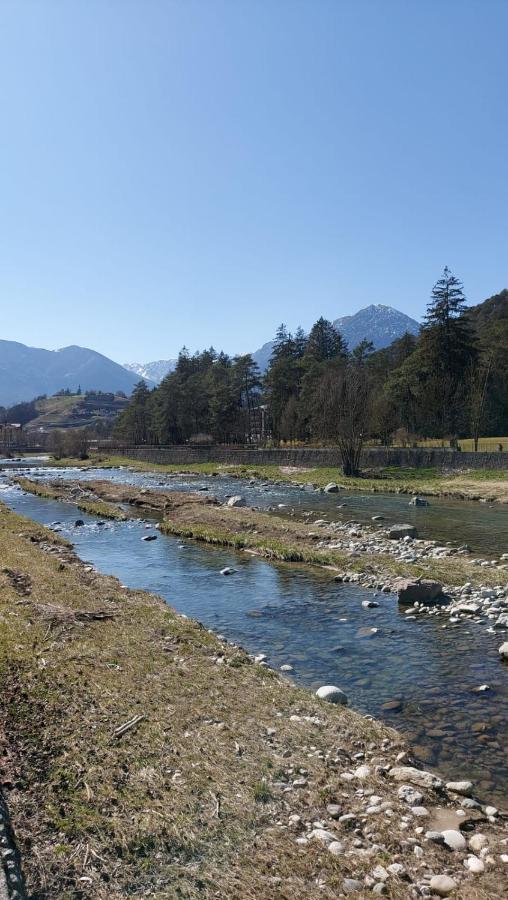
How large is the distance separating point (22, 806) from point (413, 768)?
4.58m

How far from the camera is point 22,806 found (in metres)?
5.57

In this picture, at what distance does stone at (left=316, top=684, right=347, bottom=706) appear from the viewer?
929 cm

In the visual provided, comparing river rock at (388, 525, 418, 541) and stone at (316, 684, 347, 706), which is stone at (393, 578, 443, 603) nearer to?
stone at (316, 684, 347, 706)

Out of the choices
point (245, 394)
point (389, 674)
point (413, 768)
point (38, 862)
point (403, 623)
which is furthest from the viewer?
point (245, 394)

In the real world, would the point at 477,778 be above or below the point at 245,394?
below

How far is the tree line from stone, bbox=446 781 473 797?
48.9 metres

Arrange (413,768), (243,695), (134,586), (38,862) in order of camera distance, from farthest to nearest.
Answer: (134,586), (243,695), (413,768), (38,862)

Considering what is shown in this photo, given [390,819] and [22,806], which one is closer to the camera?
[22,806]

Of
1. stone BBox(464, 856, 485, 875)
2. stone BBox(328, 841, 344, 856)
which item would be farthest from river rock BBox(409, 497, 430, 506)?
stone BBox(328, 841, 344, 856)

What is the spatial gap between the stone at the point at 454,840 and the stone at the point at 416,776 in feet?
3.01

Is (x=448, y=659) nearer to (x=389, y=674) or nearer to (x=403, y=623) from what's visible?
(x=389, y=674)

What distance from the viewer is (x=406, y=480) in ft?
165

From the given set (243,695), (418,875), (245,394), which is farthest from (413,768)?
(245,394)

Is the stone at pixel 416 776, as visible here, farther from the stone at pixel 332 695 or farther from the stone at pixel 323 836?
the stone at pixel 332 695
